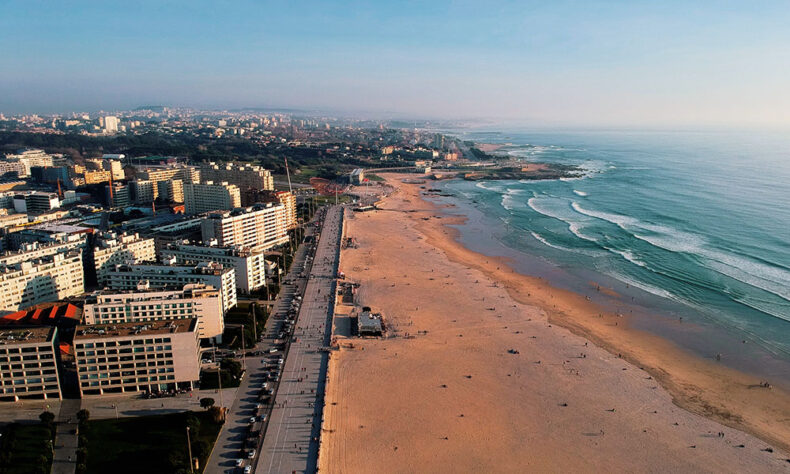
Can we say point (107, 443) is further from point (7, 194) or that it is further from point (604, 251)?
point (7, 194)

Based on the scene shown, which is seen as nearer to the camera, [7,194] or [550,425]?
[550,425]

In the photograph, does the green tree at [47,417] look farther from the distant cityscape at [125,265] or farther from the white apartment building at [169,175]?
the white apartment building at [169,175]

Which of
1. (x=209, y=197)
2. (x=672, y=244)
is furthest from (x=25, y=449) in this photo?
(x=672, y=244)

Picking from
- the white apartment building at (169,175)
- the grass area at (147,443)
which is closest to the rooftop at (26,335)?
the grass area at (147,443)

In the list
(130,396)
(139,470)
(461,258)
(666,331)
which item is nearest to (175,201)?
(461,258)

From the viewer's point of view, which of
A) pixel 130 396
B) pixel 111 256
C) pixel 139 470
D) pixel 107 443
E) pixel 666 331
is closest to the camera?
pixel 139 470

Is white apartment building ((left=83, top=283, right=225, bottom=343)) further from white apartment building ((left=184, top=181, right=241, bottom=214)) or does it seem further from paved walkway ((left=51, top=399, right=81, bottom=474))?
white apartment building ((left=184, top=181, right=241, bottom=214))

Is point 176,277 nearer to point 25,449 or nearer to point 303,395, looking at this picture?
point 303,395
